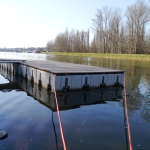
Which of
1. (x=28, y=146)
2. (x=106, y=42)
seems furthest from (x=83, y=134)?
(x=106, y=42)

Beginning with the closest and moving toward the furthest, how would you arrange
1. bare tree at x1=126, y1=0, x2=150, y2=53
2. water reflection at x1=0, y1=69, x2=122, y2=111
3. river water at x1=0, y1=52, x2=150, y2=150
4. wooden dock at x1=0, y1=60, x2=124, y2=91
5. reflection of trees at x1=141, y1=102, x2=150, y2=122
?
river water at x1=0, y1=52, x2=150, y2=150 → reflection of trees at x1=141, y1=102, x2=150, y2=122 → water reflection at x1=0, y1=69, x2=122, y2=111 → wooden dock at x1=0, y1=60, x2=124, y2=91 → bare tree at x1=126, y1=0, x2=150, y2=53

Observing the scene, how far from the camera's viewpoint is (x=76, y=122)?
25.2ft

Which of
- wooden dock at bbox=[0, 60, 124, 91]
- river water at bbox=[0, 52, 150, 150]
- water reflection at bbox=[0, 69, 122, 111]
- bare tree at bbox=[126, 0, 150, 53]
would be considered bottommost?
river water at bbox=[0, 52, 150, 150]

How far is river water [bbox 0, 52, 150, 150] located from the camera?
5949 mm

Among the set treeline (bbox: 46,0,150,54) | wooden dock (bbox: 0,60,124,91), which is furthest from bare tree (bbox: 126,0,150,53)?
wooden dock (bbox: 0,60,124,91)

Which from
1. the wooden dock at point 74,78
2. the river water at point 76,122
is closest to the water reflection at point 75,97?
the river water at point 76,122

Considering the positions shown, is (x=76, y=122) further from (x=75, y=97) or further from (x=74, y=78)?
(x=74, y=78)

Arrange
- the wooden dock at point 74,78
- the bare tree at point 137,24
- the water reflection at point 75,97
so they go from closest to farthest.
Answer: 1. the water reflection at point 75,97
2. the wooden dock at point 74,78
3. the bare tree at point 137,24

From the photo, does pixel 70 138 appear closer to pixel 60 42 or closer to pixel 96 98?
pixel 96 98

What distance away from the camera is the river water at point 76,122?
5949 millimetres

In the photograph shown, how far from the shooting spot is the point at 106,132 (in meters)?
6.82

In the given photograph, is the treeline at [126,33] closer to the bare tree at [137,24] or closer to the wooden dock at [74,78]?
the bare tree at [137,24]

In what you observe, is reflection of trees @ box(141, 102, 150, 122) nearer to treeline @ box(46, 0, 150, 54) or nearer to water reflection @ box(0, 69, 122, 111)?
water reflection @ box(0, 69, 122, 111)

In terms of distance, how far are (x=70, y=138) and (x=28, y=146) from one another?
132 cm
